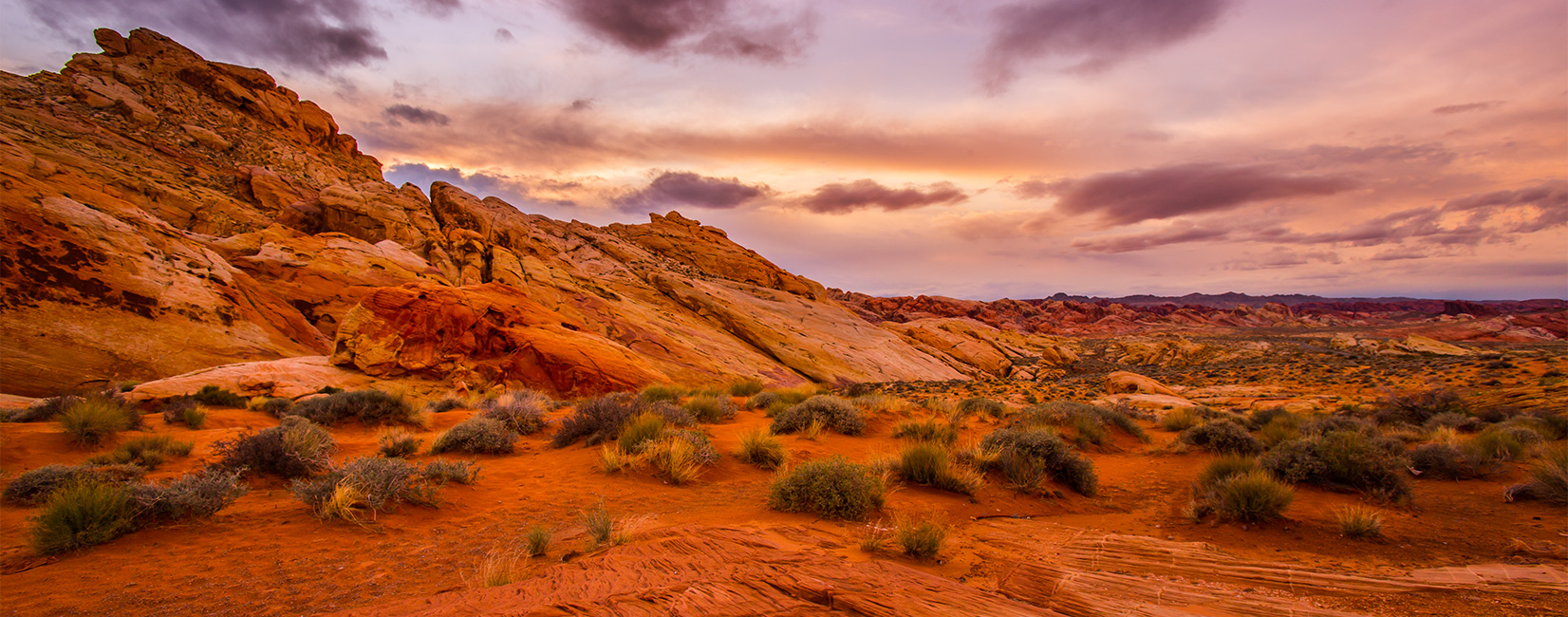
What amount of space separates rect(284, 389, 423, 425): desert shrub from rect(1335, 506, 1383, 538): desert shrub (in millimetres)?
15286

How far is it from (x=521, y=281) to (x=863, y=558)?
91.3 ft

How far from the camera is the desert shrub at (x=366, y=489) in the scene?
5336 mm

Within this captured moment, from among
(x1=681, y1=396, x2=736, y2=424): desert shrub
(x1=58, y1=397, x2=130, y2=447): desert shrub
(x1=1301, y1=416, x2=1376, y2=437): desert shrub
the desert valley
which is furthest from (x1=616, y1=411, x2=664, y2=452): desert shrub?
(x1=1301, y1=416, x2=1376, y2=437): desert shrub

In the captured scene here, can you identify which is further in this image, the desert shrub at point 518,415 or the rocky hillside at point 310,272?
the rocky hillside at point 310,272

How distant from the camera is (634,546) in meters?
4.18

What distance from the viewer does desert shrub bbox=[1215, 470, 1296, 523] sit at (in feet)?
18.6

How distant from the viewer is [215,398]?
40.3 feet

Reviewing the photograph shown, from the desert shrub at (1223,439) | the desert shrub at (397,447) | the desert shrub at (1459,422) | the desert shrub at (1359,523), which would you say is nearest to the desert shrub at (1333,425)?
the desert shrub at (1223,439)

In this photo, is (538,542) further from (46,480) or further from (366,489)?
(46,480)

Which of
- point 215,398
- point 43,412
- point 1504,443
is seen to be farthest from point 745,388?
point 1504,443

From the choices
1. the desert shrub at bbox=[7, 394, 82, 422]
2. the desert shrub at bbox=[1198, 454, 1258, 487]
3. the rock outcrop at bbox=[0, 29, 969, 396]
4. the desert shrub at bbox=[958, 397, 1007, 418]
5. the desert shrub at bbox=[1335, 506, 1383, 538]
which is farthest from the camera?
the rock outcrop at bbox=[0, 29, 969, 396]

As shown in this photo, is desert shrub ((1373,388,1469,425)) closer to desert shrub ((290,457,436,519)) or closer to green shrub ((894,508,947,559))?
green shrub ((894,508,947,559))

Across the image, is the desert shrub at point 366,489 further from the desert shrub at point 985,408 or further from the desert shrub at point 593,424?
the desert shrub at point 985,408

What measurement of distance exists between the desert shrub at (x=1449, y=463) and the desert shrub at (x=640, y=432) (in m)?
11.3
